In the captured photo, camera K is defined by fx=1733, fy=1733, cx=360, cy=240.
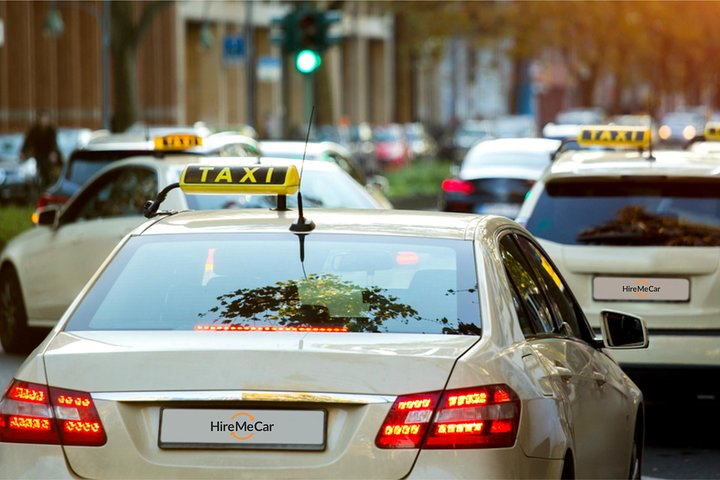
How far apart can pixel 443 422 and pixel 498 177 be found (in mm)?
15907

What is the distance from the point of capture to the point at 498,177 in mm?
20188

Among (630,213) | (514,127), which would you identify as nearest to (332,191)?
(630,213)

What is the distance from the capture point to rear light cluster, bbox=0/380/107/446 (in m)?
4.50

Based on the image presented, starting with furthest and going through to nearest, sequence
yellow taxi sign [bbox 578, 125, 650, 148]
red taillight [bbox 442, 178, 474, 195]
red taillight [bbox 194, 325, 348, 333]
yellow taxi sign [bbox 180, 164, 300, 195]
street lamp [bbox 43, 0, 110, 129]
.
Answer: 1. street lamp [bbox 43, 0, 110, 129]
2. red taillight [bbox 442, 178, 474, 195]
3. yellow taxi sign [bbox 578, 125, 650, 148]
4. yellow taxi sign [bbox 180, 164, 300, 195]
5. red taillight [bbox 194, 325, 348, 333]

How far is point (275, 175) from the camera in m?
5.61

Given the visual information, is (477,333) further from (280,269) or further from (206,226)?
(206,226)

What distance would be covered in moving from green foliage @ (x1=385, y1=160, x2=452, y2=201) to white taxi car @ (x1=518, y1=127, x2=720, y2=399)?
25.9 meters

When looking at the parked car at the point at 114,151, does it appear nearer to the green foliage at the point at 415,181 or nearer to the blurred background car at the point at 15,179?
the blurred background car at the point at 15,179

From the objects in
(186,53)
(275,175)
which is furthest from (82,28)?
(275,175)

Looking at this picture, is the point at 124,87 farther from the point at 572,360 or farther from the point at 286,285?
the point at 286,285

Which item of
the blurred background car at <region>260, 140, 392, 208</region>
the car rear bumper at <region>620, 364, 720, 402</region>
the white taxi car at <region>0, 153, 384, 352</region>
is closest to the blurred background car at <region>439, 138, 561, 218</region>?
the blurred background car at <region>260, 140, 392, 208</region>

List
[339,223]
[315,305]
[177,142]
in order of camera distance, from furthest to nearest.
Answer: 1. [177,142]
2. [339,223]
3. [315,305]

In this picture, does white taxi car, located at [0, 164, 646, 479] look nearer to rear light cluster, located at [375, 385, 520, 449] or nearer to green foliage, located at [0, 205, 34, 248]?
rear light cluster, located at [375, 385, 520, 449]

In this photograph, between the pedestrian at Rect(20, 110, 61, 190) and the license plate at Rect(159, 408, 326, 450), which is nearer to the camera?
the license plate at Rect(159, 408, 326, 450)
